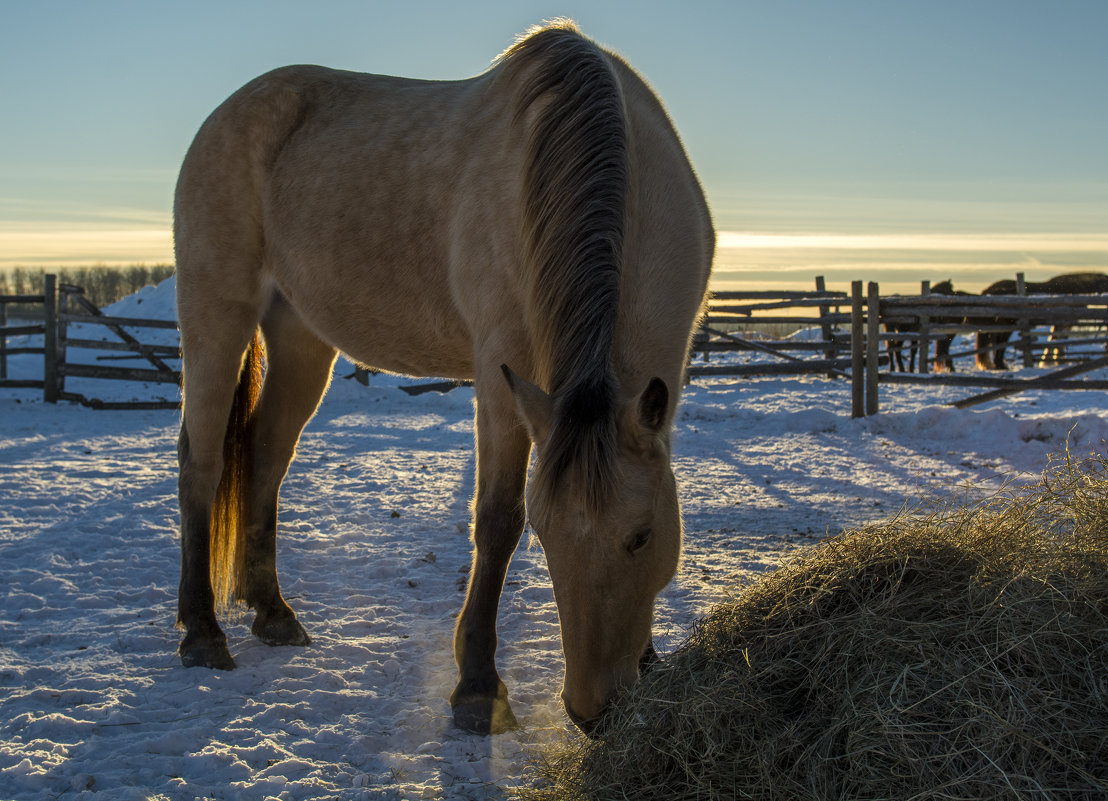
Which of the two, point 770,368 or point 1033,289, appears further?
point 1033,289

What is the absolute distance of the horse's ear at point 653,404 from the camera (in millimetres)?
1975

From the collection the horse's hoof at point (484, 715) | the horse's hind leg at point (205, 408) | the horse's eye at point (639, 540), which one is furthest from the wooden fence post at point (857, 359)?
the horse's eye at point (639, 540)

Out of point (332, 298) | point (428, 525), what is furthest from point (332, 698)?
point (428, 525)

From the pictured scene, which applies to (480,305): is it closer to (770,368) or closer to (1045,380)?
(1045,380)

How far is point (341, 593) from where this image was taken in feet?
13.4

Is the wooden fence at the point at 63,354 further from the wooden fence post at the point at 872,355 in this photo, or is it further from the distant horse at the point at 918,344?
the distant horse at the point at 918,344

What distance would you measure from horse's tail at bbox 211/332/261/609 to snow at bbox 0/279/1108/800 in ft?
0.74

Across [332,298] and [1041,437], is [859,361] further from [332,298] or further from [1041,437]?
[332,298]

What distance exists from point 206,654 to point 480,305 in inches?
70.7

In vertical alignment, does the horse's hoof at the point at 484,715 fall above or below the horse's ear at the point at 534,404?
below

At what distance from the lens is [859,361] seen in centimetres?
1060

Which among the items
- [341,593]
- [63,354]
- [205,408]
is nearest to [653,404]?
[205,408]

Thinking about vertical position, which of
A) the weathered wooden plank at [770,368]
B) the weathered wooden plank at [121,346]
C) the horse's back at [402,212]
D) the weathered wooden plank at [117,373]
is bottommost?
the weathered wooden plank at [117,373]

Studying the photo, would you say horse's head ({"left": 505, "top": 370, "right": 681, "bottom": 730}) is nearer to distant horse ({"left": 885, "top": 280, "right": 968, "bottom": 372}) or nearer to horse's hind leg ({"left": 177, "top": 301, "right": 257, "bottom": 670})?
horse's hind leg ({"left": 177, "top": 301, "right": 257, "bottom": 670})
